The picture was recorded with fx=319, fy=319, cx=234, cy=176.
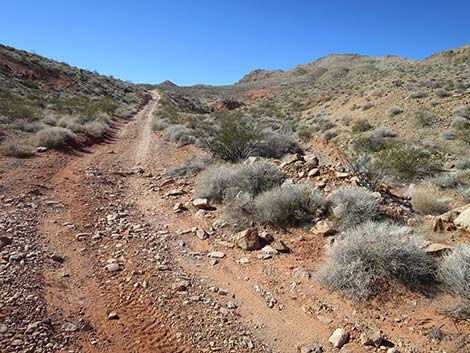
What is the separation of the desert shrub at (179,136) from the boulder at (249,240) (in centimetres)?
934

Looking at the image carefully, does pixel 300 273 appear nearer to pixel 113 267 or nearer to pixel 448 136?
pixel 113 267

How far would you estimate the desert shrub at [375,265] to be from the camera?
3971 mm

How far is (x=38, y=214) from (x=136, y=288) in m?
3.09

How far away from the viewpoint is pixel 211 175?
25.3ft

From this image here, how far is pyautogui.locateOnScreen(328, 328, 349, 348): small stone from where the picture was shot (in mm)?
3321

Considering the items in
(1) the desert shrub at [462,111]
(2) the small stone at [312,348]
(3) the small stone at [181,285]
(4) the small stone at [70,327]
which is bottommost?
(2) the small stone at [312,348]

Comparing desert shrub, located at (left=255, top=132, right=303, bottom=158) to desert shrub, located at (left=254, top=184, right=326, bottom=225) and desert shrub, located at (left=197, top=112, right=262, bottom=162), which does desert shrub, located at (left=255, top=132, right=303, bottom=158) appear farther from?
desert shrub, located at (left=254, top=184, right=326, bottom=225)

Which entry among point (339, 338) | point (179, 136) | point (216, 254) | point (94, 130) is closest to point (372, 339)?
point (339, 338)

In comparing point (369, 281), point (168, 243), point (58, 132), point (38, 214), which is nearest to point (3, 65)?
point (58, 132)

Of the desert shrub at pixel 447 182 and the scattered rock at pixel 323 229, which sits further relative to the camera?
the desert shrub at pixel 447 182

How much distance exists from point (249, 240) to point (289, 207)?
3.64 ft

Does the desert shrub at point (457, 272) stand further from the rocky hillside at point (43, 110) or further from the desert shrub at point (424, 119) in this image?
the desert shrub at point (424, 119)

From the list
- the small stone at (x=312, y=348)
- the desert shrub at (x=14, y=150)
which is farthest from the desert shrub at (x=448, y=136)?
the desert shrub at (x=14, y=150)

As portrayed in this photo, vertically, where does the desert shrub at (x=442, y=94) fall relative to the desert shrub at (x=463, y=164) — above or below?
above
